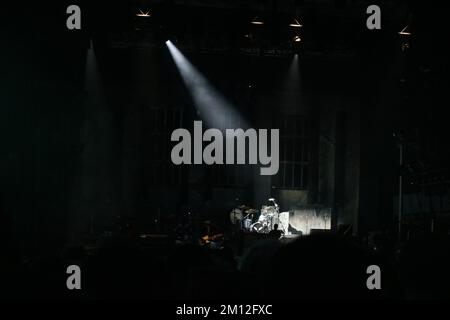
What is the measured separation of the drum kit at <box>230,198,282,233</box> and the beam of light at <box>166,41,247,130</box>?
279cm

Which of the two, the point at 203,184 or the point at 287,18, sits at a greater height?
the point at 287,18

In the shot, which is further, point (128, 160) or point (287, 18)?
point (128, 160)

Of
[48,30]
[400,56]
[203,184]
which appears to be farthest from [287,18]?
[48,30]

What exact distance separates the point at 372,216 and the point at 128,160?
731 cm

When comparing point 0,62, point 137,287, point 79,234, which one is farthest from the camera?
point 79,234

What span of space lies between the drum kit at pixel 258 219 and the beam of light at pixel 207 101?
110 inches

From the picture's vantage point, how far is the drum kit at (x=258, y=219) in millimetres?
15672

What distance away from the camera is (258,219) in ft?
54.5

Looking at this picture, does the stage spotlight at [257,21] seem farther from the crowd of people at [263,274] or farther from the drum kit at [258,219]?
the crowd of people at [263,274]

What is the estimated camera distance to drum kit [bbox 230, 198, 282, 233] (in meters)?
15.7

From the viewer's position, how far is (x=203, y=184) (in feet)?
57.3

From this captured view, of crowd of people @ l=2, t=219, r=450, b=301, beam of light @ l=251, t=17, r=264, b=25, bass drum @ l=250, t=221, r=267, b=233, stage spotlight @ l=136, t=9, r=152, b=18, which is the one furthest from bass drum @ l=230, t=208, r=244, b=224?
crowd of people @ l=2, t=219, r=450, b=301

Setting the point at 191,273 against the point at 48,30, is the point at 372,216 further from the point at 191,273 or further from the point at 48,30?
the point at 191,273

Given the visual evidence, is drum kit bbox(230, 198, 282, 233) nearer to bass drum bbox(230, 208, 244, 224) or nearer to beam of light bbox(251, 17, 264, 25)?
bass drum bbox(230, 208, 244, 224)
